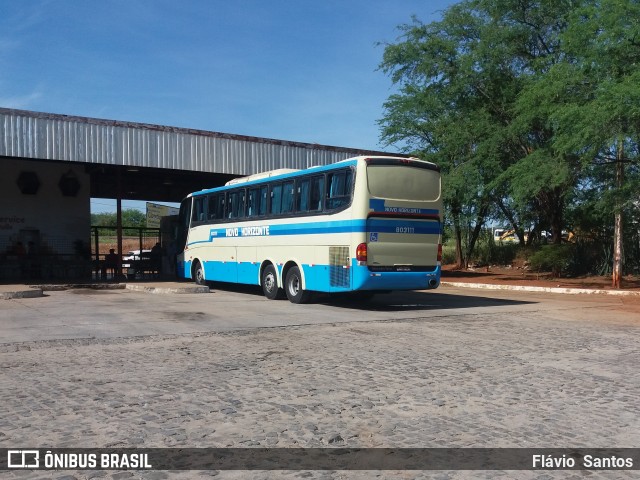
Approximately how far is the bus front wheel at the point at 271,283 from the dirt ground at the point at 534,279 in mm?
10590

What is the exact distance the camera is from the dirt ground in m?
23.3

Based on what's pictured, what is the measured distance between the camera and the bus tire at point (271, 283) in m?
17.7

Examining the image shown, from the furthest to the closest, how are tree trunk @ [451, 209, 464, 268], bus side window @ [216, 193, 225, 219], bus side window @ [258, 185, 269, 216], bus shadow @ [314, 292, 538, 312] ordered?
tree trunk @ [451, 209, 464, 268], bus side window @ [216, 193, 225, 219], bus side window @ [258, 185, 269, 216], bus shadow @ [314, 292, 538, 312]

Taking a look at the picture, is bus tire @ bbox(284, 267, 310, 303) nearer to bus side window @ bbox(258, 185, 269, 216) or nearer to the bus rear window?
bus side window @ bbox(258, 185, 269, 216)

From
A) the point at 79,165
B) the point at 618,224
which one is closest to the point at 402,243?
the point at 618,224

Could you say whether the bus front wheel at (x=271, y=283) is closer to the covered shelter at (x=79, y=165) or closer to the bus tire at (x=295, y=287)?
the bus tire at (x=295, y=287)

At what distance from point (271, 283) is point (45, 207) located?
14642 millimetres

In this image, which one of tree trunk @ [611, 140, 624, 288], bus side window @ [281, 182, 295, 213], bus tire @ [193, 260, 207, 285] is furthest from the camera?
bus tire @ [193, 260, 207, 285]

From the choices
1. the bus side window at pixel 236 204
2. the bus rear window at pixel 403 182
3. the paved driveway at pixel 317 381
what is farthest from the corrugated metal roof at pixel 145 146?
the bus rear window at pixel 403 182

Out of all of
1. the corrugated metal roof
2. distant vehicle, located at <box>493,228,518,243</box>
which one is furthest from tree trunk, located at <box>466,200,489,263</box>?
the corrugated metal roof

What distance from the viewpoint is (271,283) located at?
17.9m

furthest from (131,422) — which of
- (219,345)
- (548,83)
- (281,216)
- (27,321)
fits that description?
(548,83)

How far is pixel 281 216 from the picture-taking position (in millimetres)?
17281

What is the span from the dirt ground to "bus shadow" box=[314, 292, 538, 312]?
569 centimetres
